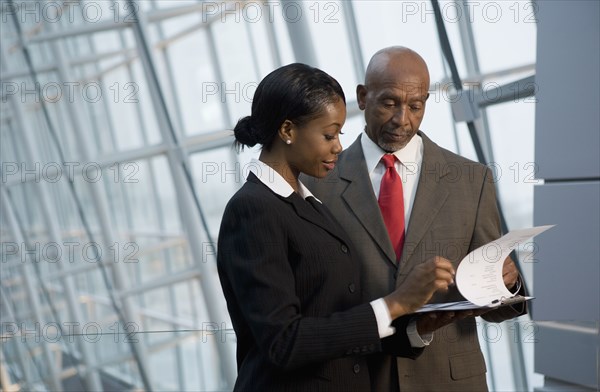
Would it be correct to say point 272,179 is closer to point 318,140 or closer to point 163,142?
point 318,140

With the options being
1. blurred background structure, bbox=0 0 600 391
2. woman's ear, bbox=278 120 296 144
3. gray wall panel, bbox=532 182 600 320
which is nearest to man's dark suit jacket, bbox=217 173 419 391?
woman's ear, bbox=278 120 296 144

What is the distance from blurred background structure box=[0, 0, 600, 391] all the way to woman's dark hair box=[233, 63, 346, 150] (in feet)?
4.49

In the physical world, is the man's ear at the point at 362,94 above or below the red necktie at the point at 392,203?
above

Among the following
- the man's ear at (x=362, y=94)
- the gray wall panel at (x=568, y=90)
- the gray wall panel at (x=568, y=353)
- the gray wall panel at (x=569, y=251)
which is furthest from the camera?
the gray wall panel at (x=569, y=251)

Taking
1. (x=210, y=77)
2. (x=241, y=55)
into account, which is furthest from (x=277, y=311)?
(x=210, y=77)

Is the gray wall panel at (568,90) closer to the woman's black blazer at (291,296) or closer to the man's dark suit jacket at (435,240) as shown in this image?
the man's dark suit jacket at (435,240)

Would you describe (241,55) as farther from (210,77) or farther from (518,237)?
(518,237)

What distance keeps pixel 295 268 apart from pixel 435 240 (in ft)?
1.87

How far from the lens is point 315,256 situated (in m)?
2.08

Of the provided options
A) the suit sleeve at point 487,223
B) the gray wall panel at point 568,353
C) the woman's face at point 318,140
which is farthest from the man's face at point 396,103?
the gray wall panel at point 568,353

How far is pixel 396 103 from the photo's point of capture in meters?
2.59

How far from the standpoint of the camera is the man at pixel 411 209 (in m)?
2.44

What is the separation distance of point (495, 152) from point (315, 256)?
7.68m

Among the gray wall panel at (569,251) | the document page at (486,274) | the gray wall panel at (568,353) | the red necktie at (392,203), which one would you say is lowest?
the gray wall panel at (568,353)
